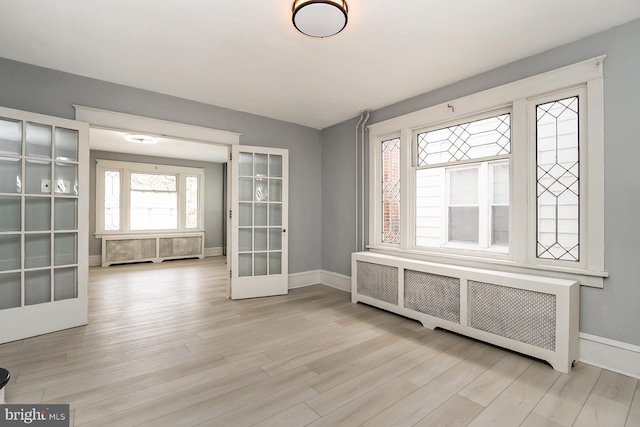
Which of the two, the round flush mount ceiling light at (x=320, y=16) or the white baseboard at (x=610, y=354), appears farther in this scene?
the white baseboard at (x=610, y=354)

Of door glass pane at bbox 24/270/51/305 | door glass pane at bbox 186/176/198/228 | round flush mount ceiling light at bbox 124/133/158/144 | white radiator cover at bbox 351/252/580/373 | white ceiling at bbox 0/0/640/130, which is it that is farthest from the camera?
door glass pane at bbox 186/176/198/228

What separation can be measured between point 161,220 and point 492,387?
786 cm

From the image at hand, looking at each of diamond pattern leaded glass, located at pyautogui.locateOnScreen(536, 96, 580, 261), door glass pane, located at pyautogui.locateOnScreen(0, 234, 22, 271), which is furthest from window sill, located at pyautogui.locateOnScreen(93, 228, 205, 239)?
diamond pattern leaded glass, located at pyautogui.locateOnScreen(536, 96, 580, 261)

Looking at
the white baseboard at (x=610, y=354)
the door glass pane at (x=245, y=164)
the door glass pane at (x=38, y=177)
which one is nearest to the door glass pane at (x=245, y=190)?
the door glass pane at (x=245, y=164)

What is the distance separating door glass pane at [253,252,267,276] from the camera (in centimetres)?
442

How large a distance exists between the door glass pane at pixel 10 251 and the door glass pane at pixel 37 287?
0.44 ft

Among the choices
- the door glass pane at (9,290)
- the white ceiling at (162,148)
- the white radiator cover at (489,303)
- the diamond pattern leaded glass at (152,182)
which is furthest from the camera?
the diamond pattern leaded glass at (152,182)

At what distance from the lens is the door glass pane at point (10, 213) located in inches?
111

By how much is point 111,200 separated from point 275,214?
196 inches

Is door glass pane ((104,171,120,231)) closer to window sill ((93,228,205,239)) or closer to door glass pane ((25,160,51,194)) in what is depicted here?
window sill ((93,228,205,239))

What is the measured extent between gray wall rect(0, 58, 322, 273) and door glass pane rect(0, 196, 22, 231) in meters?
0.92

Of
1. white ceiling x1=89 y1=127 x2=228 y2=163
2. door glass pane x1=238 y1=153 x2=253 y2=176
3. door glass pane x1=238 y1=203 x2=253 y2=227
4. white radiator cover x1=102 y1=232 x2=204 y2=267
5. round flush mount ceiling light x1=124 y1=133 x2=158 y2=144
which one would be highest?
white ceiling x1=89 y1=127 x2=228 y2=163

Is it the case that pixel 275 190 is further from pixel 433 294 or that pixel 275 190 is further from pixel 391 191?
pixel 433 294

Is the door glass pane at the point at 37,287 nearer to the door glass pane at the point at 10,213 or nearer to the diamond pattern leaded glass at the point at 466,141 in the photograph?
the door glass pane at the point at 10,213
